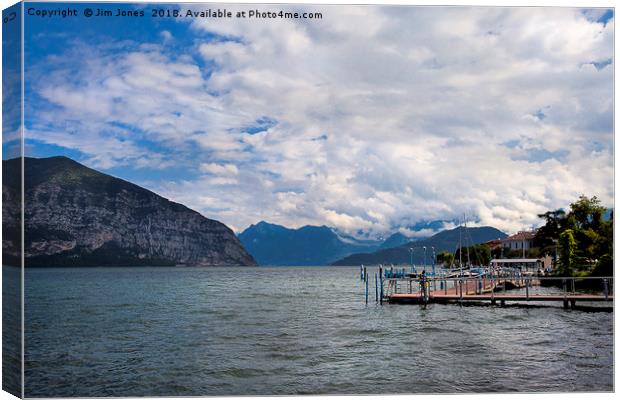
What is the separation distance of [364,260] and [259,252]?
133 ft

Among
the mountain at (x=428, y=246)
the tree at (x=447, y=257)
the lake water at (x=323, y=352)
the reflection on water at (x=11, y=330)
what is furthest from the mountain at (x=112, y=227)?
the tree at (x=447, y=257)

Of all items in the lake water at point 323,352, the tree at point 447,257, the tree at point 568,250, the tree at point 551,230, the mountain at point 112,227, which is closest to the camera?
the lake water at point 323,352

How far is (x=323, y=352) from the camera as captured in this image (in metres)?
13.4

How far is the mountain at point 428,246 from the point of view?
57.8m

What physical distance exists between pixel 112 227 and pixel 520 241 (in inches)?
1746

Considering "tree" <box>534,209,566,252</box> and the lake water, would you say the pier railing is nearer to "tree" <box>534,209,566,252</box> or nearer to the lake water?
the lake water

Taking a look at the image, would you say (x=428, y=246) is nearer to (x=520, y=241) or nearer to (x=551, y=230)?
(x=520, y=241)

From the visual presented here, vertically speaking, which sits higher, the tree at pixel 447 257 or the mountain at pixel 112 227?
the mountain at pixel 112 227

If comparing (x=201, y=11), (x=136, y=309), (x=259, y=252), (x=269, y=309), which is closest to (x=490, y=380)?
(x=201, y=11)

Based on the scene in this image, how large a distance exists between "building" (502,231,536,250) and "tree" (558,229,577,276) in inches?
1178

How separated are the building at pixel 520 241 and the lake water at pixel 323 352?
4321 centimetres

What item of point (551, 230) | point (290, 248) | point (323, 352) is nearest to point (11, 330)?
point (323, 352)

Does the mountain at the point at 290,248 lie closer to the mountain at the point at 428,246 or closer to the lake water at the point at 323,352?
the mountain at the point at 428,246

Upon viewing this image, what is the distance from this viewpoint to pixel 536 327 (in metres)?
16.9
